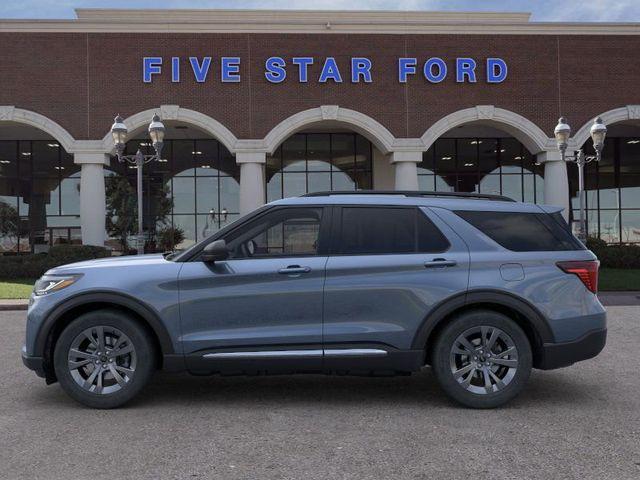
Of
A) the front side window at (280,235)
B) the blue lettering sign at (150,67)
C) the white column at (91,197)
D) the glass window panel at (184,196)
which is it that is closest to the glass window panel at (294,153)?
the glass window panel at (184,196)

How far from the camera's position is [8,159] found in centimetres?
2855

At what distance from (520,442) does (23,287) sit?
16.7 m

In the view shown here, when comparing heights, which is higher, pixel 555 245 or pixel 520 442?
pixel 555 245

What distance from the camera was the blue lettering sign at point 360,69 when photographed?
73.3 ft

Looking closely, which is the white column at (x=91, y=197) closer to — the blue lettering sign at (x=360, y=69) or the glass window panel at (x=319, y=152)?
the glass window panel at (x=319, y=152)

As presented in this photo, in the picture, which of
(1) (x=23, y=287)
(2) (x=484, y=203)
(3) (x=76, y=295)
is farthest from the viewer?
(1) (x=23, y=287)

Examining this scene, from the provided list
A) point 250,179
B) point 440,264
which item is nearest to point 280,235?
point 440,264

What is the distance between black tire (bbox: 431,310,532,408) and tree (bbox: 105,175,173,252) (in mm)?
23952

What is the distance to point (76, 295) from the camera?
4.94 metres

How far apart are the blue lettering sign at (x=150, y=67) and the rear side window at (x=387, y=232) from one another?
19.1 meters

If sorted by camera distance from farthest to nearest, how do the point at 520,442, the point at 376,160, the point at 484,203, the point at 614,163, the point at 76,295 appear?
the point at 614,163 → the point at 376,160 → the point at 484,203 → the point at 76,295 → the point at 520,442

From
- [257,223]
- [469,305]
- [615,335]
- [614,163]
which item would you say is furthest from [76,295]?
[614,163]

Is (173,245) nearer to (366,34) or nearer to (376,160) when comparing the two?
(376,160)

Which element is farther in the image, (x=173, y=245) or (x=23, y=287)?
(x=173, y=245)
